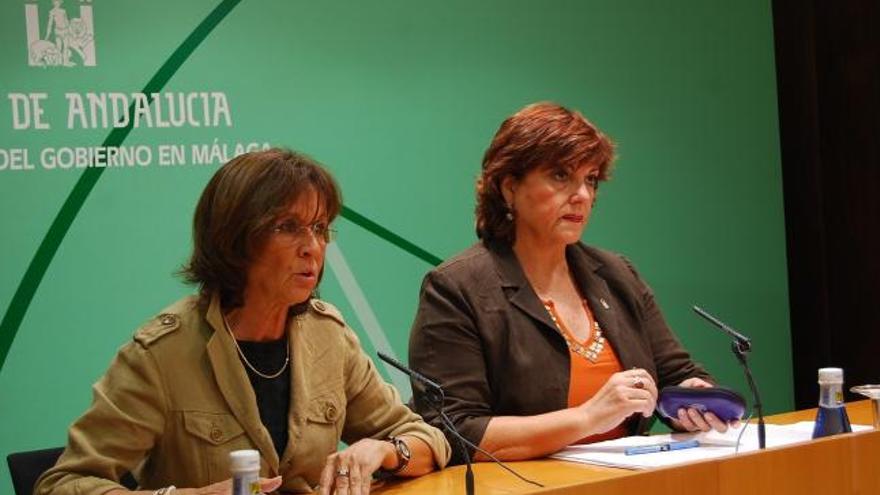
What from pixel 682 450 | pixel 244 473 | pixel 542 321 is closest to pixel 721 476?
pixel 682 450

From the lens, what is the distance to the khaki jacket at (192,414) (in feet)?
8.04

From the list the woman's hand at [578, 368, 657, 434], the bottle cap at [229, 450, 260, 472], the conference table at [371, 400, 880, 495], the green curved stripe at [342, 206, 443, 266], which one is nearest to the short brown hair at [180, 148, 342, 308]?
the conference table at [371, 400, 880, 495]

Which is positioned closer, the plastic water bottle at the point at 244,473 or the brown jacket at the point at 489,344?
the plastic water bottle at the point at 244,473

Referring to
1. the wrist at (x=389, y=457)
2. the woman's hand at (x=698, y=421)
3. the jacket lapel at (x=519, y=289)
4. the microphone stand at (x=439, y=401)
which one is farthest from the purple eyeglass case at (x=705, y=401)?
the wrist at (x=389, y=457)

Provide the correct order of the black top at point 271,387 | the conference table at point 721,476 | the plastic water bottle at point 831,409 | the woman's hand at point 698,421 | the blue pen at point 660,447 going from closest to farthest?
the conference table at point 721,476 < the black top at point 271,387 < the plastic water bottle at point 831,409 < the blue pen at point 660,447 < the woman's hand at point 698,421

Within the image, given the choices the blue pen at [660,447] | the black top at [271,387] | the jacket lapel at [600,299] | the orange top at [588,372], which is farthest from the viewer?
the jacket lapel at [600,299]

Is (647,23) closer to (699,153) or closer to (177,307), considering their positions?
(699,153)

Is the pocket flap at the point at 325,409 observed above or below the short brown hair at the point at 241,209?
below

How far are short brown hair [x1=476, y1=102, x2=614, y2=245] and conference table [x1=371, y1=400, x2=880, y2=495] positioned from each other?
725mm

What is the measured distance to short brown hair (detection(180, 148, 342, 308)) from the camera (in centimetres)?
257

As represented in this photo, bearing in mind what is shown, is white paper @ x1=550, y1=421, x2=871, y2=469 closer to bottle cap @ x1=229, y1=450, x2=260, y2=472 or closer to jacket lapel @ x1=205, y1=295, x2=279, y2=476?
jacket lapel @ x1=205, y1=295, x2=279, y2=476

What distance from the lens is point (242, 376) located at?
257 centimetres

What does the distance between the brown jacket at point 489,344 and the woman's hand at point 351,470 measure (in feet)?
1.61

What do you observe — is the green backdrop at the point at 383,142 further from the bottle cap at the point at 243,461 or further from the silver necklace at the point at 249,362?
the bottle cap at the point at 243,461
